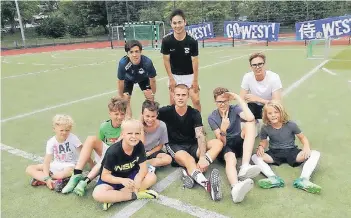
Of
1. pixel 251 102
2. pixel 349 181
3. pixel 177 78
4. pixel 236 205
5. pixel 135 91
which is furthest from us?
pixel 135 91

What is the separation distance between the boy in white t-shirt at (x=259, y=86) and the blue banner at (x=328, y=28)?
40.6 ft

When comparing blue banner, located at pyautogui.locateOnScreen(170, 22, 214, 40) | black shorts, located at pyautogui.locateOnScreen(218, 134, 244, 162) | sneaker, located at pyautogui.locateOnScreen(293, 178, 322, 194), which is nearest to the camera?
sneaker, located at pyautogui.locateOnScreen(293, 178, 322, 194)

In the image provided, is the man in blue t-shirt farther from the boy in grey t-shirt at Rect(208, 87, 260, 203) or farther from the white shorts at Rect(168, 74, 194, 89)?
the boy in grey t-shirt at Rect(208, 87, 260, 203)

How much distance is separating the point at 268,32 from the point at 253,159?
16752 millimetres

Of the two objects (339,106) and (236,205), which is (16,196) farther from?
(339,106)

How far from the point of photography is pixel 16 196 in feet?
13.0

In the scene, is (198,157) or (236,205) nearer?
(236,205)

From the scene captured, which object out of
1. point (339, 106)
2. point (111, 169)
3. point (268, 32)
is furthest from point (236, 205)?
point (268, 32)

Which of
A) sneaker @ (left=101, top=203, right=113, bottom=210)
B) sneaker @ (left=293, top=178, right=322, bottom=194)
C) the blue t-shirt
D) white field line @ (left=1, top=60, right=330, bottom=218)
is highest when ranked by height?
the blue t-shirt

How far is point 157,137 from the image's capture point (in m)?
4.36

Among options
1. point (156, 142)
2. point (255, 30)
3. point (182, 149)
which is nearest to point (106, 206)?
point (156, 142)

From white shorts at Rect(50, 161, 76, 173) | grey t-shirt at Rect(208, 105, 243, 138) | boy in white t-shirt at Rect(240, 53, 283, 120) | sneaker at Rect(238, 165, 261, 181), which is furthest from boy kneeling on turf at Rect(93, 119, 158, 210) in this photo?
boy in white t-shirt at Rect(240, 53, 283, 120)

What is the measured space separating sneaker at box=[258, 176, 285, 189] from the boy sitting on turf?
10 centimetres

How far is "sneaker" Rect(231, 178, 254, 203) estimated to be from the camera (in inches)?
134
